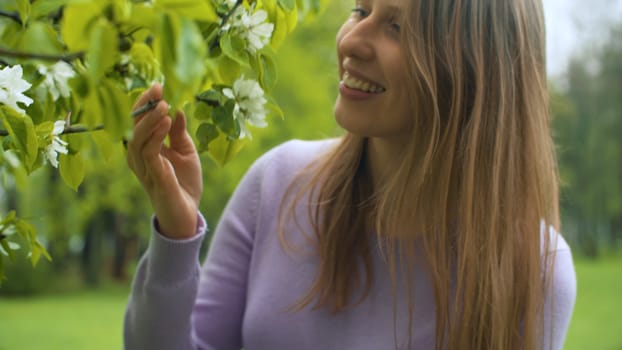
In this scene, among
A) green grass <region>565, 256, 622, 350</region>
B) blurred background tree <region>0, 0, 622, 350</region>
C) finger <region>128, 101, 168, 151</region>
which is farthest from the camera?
blurred background tree <region>0, 0, 622, 350</region>

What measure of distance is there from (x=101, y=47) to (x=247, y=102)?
0.43 meters

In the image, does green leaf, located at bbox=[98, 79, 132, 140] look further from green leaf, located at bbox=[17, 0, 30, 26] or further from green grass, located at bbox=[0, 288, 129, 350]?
green grass, located at bbox=[0, 288, 129, 350]

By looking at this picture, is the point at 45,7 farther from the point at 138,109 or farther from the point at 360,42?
the point at 360,42

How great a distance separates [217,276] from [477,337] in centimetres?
61

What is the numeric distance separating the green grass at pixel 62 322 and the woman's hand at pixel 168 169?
11594 millimetres

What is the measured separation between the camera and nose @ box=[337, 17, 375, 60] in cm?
144

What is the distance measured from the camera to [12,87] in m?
0.86

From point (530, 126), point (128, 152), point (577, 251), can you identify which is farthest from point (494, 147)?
point (577, 251)

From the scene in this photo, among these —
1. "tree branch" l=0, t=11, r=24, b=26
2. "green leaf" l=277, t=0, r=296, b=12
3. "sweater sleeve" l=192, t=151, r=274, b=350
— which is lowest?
"sweater sleeve" l=192, t=151, r=274, b=350

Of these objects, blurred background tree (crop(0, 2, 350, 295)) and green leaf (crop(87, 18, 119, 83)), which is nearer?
green leaf (crop(87, 18, 119, 83))

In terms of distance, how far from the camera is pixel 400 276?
5.66ft

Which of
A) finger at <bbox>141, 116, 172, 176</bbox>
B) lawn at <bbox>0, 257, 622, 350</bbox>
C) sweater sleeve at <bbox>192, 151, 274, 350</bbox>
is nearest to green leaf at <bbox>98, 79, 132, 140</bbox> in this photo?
finger at <bbox>141, 116, 172, 176</bbox>

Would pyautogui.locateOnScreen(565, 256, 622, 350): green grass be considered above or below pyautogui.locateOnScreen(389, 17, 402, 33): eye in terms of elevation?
below

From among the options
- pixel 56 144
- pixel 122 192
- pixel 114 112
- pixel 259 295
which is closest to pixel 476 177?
pixel 259 295
